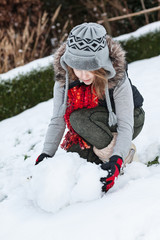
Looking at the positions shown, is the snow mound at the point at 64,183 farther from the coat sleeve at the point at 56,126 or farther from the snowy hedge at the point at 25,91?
the snowy hedge at the point at 25,91

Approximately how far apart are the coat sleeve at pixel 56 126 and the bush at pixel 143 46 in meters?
3.18

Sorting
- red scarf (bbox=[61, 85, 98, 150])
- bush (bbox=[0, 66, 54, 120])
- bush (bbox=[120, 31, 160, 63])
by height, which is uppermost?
red scarf (bbox=[61, 85, 98, 150])

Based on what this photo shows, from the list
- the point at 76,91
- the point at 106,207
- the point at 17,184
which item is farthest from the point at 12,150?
the point at 106,207

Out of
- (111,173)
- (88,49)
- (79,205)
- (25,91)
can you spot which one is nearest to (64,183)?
(79,205)

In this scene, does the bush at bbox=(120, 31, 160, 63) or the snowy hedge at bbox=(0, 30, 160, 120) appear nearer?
the snowy hedge at bbox=(0, 30, 160, 120)

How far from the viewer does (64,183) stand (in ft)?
5.38

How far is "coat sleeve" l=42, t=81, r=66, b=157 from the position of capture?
2059 mm

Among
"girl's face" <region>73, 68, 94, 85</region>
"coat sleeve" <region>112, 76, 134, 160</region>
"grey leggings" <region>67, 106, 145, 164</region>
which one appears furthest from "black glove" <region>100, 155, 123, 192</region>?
"girl's face" <region>73, 68, 94, 85</region>

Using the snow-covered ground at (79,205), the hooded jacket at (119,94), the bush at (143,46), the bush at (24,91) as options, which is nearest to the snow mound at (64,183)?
the snow-covered ground at (79,205)

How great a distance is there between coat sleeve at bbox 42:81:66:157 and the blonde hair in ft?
0.63

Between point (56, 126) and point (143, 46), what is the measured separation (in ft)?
10.8

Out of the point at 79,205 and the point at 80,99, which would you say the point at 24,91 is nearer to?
the point at 80,99

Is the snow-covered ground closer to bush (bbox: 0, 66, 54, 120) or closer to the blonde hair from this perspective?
the blonde hair

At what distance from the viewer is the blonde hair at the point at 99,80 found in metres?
1.74
